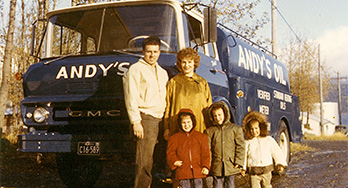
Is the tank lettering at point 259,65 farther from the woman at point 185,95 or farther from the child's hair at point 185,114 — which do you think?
the child's hair at point 185,114

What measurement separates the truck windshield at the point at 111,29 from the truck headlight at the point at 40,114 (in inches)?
38.8

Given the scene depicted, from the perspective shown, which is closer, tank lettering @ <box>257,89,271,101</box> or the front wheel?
tank lettering @ <box>257,89,271,101</box>

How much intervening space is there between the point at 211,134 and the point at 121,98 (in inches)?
50.4

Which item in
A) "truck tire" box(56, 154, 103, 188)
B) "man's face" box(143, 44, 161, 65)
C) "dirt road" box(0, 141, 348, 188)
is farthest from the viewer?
"dirt road" box(0, 141, 348, 188)

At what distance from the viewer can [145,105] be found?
4555 mm

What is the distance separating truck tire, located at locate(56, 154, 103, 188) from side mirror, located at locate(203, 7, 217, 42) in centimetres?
270

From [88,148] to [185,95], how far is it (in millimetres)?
1417

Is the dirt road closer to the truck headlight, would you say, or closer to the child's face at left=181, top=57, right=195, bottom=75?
the truck headlight

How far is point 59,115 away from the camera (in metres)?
5.44

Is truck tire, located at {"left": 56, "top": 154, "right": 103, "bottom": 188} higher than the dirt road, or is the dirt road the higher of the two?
truck tire, located at {"left": 56, "top": 154, "right": 103, "bottom": 188}

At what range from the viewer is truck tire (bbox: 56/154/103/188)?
670 cm

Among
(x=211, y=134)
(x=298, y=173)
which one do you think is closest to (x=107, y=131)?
(x=211, y=134)

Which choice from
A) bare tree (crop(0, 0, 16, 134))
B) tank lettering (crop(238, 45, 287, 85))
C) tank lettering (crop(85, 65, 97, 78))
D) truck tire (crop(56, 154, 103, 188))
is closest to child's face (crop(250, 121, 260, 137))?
tank lettering (crop(85, 65, 97, 78))

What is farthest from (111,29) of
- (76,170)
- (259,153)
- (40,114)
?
(259,153)
